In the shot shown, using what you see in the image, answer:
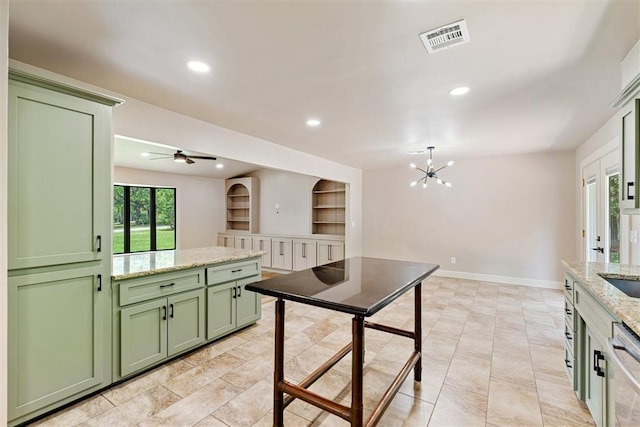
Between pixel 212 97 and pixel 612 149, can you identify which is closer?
pixel 212 97

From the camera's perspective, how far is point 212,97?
108 inches

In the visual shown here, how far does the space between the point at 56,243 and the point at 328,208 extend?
580 cm

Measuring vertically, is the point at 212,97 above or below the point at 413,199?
above

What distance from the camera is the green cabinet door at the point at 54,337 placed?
1769 millimetres

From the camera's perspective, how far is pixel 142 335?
2406 millimetres

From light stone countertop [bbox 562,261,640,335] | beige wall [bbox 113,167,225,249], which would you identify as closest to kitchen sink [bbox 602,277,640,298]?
light stone countertop [bbox 562,261,640,335]

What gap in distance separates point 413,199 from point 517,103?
372 centimetres

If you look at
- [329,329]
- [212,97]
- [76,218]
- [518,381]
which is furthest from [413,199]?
[76,218]

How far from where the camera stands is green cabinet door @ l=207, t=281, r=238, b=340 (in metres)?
2.94

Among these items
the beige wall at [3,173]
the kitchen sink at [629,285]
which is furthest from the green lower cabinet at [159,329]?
the kitchen sink at [629,285]

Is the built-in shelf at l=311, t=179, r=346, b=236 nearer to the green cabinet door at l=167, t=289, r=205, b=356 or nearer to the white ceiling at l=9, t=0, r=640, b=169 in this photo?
the white ceiling at l=9, t=0, r=640, b=169

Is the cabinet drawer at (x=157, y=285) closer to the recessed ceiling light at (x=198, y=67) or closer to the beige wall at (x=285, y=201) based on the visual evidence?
the recessed ceiling light at (x=198, y=67)

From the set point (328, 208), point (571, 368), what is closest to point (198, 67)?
point (571, 368)

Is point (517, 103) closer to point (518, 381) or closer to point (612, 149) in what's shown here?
point (612, 149)
